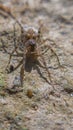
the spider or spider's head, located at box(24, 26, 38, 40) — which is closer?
the spider

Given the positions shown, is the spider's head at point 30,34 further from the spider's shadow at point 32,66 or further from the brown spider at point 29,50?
the spider's shadow at point 32,66

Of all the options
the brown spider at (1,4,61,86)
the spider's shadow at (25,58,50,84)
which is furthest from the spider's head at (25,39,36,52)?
the spider's shadow at (25,58,50,84)

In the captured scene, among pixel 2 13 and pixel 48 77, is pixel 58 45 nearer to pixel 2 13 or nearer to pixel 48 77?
pixel 48 77

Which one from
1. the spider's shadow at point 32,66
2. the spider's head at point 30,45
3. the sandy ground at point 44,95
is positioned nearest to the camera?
the sandy ground at point 44,95

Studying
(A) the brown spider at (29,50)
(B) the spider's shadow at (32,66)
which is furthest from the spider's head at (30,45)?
(B) the spider's shadow at (32,66)

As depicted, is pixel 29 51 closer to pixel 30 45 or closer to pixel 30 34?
pixel 30 45

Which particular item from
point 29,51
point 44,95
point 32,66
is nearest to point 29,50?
point 29,51

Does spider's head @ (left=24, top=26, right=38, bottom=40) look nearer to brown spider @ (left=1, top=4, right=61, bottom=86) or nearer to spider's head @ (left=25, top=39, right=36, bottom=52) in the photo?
brown spider @ (left=1, top=4, right=61, bottom=86)

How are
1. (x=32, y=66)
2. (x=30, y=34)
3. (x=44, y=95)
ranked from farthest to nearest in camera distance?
1. (x=30, y=34)
2. (x=32, y=66)
3. (x=44, y=95)

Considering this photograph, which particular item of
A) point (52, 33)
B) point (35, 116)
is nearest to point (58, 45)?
point (52, 33)

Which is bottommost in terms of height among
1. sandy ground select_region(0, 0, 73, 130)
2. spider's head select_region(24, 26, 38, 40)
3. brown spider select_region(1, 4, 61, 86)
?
sandy ground select_region(0, 0, 73, 130)

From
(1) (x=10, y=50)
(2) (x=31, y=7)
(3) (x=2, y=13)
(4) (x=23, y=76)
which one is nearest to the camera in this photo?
(4) (x=23, y=76)
